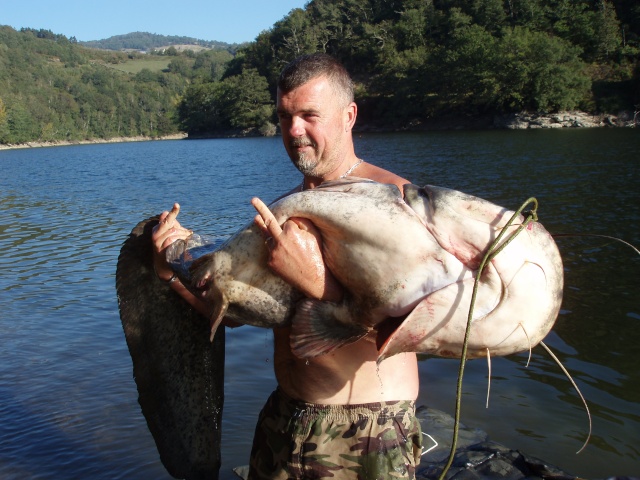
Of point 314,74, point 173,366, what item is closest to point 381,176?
point 314,74

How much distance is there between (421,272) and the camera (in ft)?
6.64

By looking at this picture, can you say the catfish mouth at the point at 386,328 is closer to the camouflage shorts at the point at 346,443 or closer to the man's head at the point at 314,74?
the camouflage shorts at the point at 346,443

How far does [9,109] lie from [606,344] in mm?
134167

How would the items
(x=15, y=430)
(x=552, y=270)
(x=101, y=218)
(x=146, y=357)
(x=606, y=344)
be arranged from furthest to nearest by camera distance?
(x=101, y=218) < (x=606, y=344) < (x=15, y=430) < (x=146, y=357) < (x=552, y=270)

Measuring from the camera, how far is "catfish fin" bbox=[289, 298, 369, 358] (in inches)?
88.9

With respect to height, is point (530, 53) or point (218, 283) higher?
point (530, 53)

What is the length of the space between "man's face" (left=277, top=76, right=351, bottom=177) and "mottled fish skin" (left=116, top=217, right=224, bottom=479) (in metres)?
1.00

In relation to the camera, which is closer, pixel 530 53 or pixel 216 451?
pixel 216 451

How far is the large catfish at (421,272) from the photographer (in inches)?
76.8

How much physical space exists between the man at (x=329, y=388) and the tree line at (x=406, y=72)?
60640 millimetres

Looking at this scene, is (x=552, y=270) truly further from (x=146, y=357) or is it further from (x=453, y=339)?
(x=146, y=357)

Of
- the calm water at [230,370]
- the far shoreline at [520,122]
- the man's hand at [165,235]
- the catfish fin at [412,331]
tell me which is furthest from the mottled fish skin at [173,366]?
the far shoreline at [520,122]

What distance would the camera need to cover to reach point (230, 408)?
6.39 meters

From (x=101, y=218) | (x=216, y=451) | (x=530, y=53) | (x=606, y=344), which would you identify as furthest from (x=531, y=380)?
(x=530, y=53)
